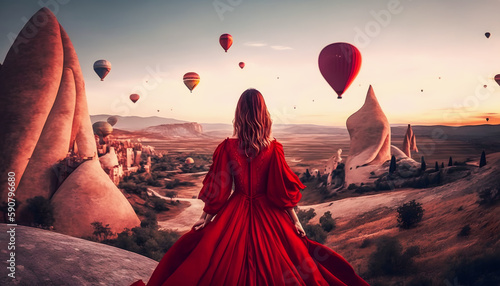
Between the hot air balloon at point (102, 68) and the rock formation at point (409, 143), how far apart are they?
22.7 m

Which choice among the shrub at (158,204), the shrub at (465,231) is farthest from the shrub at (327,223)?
the shrub at (158,204)

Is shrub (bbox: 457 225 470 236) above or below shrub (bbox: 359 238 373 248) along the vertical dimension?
above

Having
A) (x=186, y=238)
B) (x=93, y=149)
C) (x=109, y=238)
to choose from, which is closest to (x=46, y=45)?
(x=93, y=149)

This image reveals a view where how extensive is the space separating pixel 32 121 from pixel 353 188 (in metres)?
19.8

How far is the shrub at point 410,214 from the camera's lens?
13172 millimetres

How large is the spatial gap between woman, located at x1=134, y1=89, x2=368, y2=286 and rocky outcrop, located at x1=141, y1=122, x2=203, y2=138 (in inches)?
3337

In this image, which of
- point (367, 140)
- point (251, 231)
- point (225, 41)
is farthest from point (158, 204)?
point (251, 231)

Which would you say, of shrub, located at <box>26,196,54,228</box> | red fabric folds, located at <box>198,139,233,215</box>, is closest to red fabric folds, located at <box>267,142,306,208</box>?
red fabric folds, located at <box>198,139,233,215</box>

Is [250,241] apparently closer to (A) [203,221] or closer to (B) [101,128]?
(A) [203,221]

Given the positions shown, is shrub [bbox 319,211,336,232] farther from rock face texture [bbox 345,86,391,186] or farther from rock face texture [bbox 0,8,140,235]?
rock face texture [bbox 0,8,140,235]

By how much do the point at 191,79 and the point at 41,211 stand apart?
17.7m

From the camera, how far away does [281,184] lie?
3.67m

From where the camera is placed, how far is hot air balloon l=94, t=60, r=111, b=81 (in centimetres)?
2182

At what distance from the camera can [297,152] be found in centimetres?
5009
